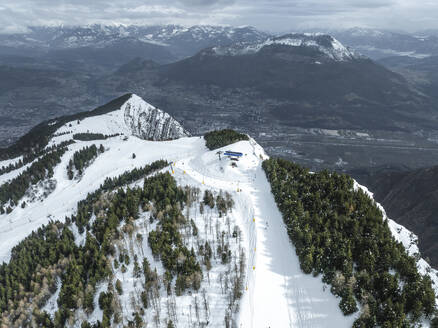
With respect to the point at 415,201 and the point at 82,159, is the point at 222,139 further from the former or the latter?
the point at 415,201

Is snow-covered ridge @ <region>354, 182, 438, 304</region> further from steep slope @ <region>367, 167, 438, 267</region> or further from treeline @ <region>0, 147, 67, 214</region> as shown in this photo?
treeline @ <region>0, 147, 67, 214</region>

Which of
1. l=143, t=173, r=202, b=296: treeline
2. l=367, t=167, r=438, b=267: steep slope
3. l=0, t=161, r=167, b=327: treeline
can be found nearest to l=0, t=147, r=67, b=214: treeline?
l=0, t=161, r=167, b=327: treeline

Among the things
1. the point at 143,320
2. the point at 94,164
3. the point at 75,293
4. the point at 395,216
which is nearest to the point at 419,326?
the point at 143,320

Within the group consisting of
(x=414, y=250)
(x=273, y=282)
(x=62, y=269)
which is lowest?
(x=414, y=250)

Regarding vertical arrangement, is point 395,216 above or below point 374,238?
below

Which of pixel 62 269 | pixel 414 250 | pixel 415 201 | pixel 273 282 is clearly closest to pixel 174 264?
pixel 273 282

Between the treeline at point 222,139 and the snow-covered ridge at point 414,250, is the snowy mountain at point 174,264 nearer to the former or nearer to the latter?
the snow-covered ridge at point 414,250

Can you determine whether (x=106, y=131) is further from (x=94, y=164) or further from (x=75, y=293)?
(x=75, y=293)
